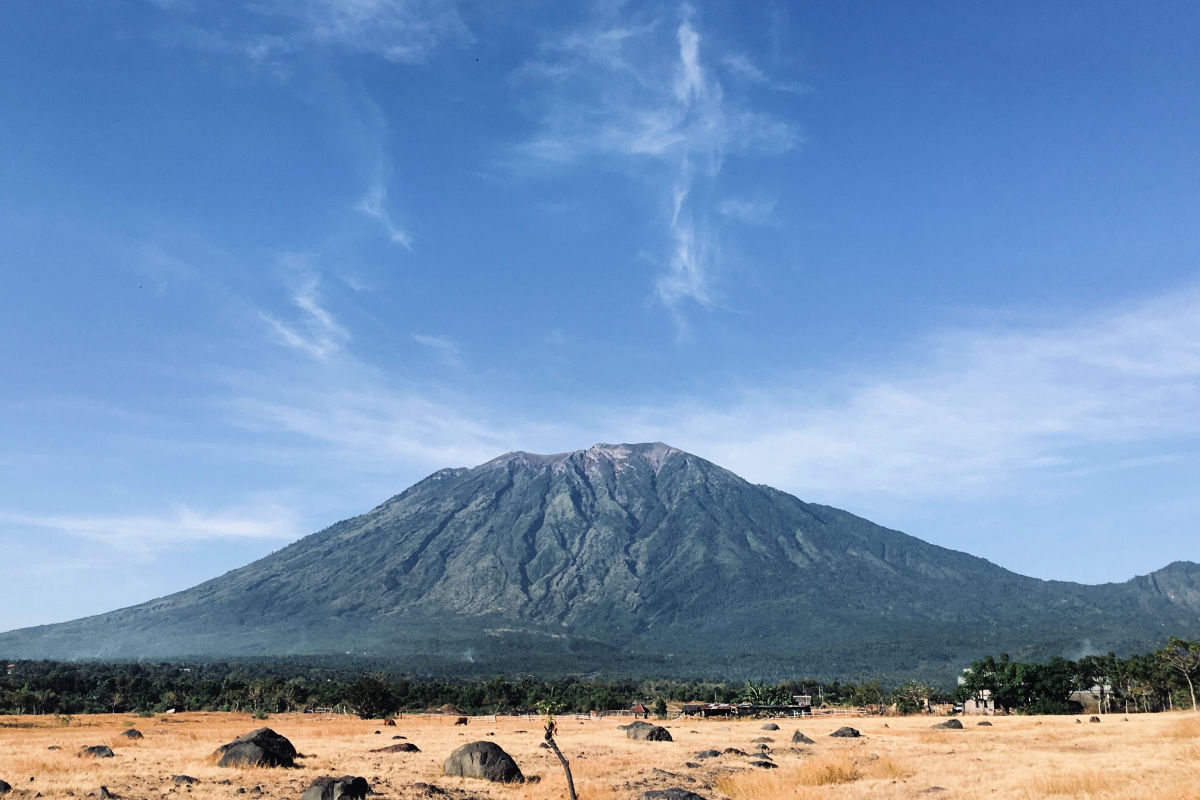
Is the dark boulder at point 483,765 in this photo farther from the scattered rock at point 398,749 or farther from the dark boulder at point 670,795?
the scattered rock at point 398,749

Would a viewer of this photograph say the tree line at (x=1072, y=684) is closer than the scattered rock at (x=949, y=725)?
No

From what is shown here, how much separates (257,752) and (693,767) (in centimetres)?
1912

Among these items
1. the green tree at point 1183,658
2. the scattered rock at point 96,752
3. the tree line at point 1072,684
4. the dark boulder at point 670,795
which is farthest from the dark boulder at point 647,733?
the tree line at point 1072,684

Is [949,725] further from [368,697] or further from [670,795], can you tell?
[368,697]

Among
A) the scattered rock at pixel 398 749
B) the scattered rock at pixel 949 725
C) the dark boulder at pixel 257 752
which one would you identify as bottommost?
the scattered rock at pixel 949 725

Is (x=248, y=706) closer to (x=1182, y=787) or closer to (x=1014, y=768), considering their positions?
(x=1014, y=768)

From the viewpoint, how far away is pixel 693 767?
39.2m

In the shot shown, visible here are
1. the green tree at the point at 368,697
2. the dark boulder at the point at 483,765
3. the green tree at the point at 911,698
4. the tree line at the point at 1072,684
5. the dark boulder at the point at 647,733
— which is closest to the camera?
the dark boulder at the point at 483,765

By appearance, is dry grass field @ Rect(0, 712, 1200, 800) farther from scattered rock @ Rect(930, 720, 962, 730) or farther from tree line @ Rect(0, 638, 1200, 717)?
tree line @ Rect(0, 638, 1200, 717)

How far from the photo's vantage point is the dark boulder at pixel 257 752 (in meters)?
36.0

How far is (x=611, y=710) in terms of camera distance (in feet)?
380

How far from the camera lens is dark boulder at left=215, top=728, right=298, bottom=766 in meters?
36.0

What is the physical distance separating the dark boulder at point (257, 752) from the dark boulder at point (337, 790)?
10.8 m

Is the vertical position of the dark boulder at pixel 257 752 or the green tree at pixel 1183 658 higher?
the green tree at pixel 1183 658
